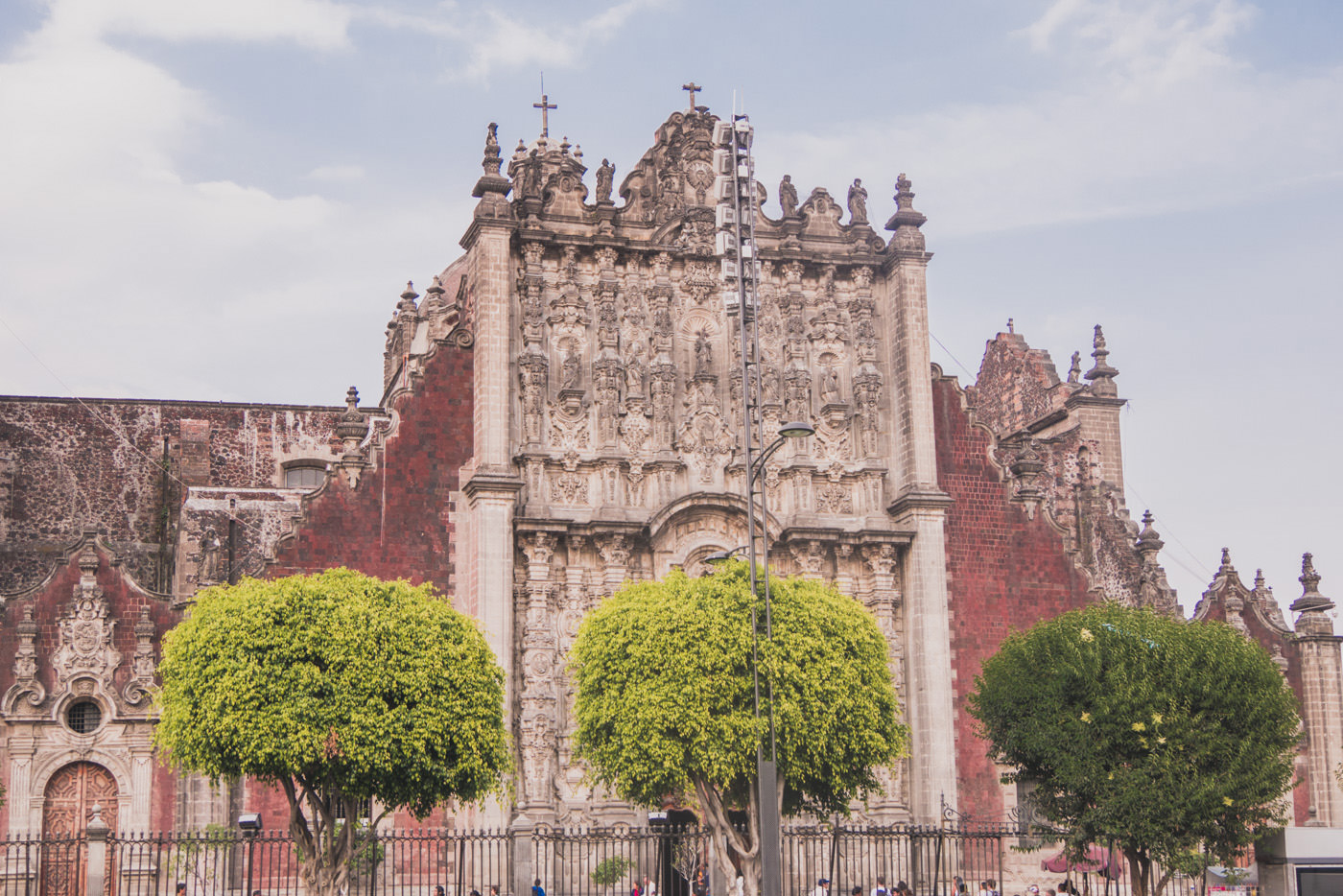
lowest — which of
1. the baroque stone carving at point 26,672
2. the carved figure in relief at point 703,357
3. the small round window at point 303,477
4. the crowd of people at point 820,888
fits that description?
the crowd of people at point 820,888

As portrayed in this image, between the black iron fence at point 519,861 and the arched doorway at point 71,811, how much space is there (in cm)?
6

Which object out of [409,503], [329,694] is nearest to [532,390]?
[409,503]

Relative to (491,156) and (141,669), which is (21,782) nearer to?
(141,669)

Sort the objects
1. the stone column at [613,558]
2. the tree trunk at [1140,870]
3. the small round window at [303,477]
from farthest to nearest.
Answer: the small round window at [303,477], the stone column at [613,558], the tree trunk at [1140,870]

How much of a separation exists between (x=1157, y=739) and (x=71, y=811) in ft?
71.8

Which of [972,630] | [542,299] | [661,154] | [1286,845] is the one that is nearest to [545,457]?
[542,299]

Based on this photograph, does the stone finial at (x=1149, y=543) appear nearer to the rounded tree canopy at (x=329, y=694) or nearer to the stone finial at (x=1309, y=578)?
the stone finial at (x=1309, y=578)

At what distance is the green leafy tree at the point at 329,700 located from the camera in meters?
28.0

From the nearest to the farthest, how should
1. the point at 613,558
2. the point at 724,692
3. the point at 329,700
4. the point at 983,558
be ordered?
the point at 329,700
the point at 724,692
the point at 613,558
the point at 983,558

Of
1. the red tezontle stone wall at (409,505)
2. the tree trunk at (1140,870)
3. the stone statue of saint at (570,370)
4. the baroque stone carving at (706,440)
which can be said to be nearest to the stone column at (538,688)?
the red tezontle stone wall at (409,505)

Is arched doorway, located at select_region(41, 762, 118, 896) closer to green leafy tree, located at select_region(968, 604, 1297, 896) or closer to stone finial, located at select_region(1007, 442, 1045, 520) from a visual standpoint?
green leafy tree, located at select_region(968, 604, 1297, 896)

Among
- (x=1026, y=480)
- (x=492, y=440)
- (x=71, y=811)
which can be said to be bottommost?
(x=71, y=811)

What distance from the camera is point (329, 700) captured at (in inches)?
1115

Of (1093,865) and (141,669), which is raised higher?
(141,669)
